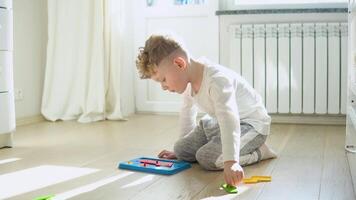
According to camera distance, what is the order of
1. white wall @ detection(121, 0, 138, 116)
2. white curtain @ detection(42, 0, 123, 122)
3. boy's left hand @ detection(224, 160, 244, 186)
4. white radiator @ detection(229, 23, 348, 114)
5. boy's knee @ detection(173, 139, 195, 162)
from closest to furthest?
boy's left hand @ detection(224, 160, 244, 186) < boy's knee @ detection(173, 139, 195, 162) < white radiator @ detection(229, 23, 348, 114) < white curtain @ detection(42, 0, 123, 122) < white wall @ detection(121, 0, 138, 116)

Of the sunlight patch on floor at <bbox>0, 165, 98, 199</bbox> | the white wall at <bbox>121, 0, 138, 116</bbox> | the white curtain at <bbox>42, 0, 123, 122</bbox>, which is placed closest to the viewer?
the sunlight patch on floor at <bbox>0, 165, 98, 199</bbox>

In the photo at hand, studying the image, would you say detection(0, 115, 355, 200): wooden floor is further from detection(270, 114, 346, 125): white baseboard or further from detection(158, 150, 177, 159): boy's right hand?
detection(270, 114, 346, 125): white baseboard

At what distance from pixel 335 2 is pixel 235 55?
0.70 meters

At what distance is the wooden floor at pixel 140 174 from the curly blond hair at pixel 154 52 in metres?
0.36

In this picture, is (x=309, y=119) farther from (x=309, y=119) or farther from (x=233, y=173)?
(x=233, y=173)

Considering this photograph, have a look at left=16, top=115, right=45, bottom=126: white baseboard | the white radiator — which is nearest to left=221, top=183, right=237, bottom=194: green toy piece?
the white radiator

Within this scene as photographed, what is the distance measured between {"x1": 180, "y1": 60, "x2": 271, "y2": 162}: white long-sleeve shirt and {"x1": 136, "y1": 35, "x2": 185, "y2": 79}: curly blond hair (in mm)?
150

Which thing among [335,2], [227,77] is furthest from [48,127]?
[335,2]

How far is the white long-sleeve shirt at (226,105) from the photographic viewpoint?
4.79ft

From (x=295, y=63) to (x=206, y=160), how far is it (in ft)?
4.96

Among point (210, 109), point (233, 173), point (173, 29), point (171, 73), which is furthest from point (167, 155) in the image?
point (173, 29)

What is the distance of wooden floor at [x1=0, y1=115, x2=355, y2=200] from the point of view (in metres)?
1.44

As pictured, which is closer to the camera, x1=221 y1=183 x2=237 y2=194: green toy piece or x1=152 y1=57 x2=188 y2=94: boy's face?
x1=221 y1=183 x2=237 y2=194: green toy piece

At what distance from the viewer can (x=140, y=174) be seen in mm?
1679
